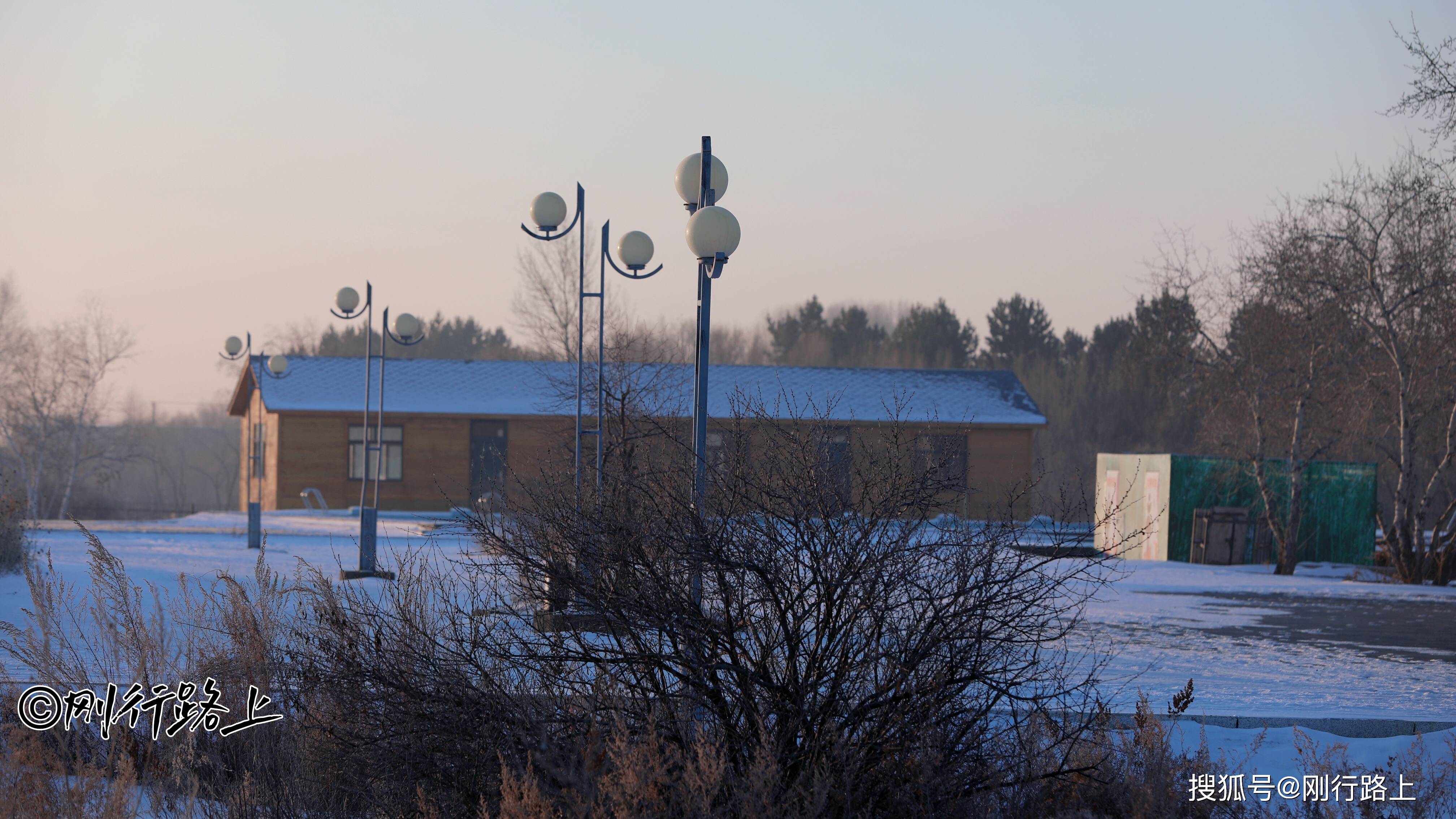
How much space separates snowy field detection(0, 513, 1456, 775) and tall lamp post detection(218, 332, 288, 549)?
437mm

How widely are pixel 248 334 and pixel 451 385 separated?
31.7 ft

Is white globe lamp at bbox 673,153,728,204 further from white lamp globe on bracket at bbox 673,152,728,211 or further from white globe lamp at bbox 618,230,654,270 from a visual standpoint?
white globe lamp at bbox 618,230,654,270

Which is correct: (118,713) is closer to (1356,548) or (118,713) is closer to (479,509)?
(479,509)

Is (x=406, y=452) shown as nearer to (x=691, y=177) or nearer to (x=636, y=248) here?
(x=636, y=248)

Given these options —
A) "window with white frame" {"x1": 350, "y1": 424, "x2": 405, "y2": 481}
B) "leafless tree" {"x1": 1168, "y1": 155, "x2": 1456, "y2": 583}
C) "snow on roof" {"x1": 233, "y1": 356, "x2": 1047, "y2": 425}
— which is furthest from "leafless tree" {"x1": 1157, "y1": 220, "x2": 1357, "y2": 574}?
"window with white frame" {"x1": 350, "y1": 424, "x2": 405, "y2": 481}

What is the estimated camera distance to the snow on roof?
33062 millimetres

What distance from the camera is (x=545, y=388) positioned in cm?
3494

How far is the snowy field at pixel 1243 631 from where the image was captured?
764cm

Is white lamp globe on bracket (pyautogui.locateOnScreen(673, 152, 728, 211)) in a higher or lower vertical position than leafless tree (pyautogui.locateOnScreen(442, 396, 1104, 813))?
higher

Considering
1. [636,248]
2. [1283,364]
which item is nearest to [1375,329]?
[1283,364]

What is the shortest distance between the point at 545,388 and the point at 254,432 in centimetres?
791

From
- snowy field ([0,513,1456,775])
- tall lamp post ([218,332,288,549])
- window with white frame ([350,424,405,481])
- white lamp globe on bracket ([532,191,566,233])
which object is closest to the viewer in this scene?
snowy field ([0,513,1456,775])

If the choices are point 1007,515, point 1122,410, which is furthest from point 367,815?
point 1122,410

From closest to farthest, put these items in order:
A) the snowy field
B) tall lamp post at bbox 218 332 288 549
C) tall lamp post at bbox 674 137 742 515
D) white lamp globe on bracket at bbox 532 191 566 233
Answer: the snowy field → tall lamp post at bbox 674 137 742 515 → white lamp globe on bracket at bbox 532 191 566 233 → tall lamp post at bbox 218 332 288 549
